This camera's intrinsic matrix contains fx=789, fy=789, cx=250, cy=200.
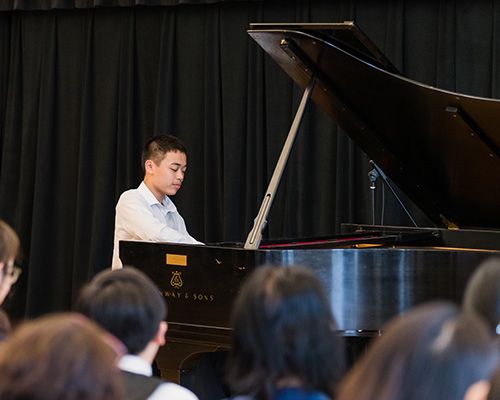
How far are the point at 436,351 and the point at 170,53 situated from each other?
5417 millimetres

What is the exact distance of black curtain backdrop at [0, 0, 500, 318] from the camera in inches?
215

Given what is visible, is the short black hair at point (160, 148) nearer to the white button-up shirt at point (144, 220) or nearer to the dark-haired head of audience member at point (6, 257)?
the white button-up shirt at point (144, 220)

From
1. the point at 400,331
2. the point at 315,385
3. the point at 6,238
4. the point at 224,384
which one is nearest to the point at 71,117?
the point at 224,384

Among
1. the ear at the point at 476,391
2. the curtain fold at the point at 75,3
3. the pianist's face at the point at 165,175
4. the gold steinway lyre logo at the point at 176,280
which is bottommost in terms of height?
the gold steinway lyre logo at the point at 176,280

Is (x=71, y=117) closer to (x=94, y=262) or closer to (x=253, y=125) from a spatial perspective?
(x=94, y=262)

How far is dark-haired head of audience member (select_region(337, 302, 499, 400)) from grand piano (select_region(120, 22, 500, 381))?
7.57ft

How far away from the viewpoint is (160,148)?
417cm

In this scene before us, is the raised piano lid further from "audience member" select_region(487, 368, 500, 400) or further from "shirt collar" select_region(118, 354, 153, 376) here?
"audience member" select_region(487, 368, 500, 400)

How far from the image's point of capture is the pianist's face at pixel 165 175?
4148 mm

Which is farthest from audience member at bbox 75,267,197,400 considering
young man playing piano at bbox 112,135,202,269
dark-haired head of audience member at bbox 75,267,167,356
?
young man playing piano at bbox 112,135,202,269

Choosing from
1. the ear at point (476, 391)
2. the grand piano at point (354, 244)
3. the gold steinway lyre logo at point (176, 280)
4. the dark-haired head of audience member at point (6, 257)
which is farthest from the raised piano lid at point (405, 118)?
the ear at point (476, 391)

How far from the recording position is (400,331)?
1034 mm

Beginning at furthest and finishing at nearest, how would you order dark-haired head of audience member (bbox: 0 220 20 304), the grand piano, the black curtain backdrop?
the black curtain backdrop < the grand piano < dark-haired head of audience member (bbox: 0 220 20 304)

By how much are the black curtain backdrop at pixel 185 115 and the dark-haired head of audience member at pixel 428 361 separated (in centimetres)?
440
